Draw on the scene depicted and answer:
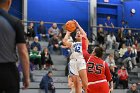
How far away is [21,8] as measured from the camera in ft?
75.1

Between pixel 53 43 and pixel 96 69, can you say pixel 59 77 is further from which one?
pixel 96 69

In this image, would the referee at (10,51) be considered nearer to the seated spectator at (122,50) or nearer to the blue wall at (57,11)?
the seated spectator at (122,50)

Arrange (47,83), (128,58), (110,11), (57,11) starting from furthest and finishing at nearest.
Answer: (110,11), (57,11), (128,58), (47,83)

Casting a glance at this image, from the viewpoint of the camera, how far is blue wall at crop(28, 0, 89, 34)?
23.1m

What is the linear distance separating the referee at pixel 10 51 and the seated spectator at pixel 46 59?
41.4 feet

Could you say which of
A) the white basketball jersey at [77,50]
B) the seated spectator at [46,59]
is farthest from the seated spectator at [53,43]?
the white basketball jersey at [77,50]

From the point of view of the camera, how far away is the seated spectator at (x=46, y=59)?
17125mm

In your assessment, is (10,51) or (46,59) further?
(46,59)

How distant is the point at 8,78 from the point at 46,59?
12.9 meters

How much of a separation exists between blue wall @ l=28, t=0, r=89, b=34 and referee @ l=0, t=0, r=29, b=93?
1844cm

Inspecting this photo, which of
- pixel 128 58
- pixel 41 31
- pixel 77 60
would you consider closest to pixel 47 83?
pixel 77 60

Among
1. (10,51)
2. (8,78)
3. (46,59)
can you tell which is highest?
(10,51)

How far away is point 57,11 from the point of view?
24.1 m

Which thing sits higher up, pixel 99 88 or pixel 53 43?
pixel 99 88
